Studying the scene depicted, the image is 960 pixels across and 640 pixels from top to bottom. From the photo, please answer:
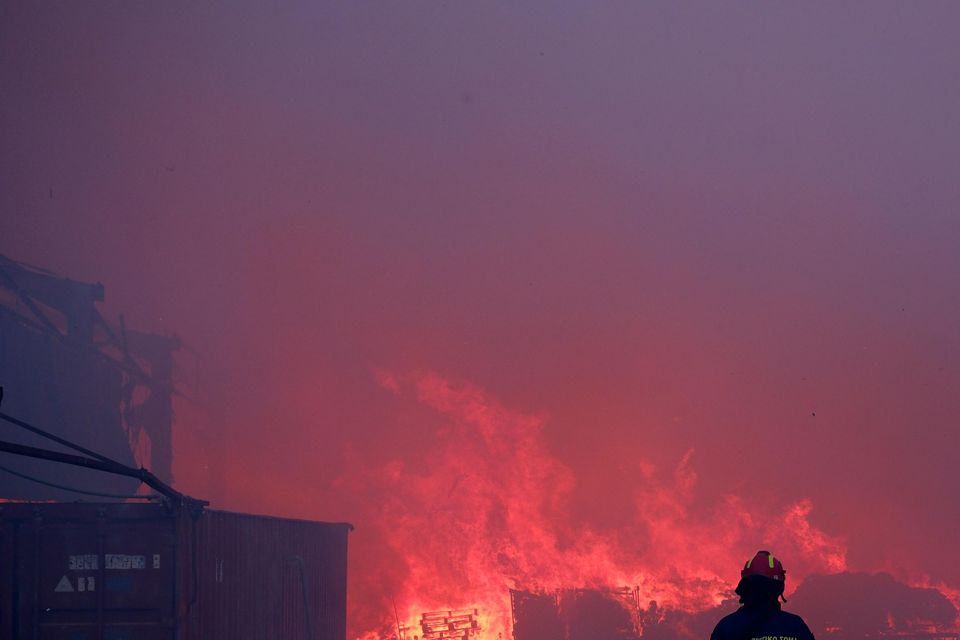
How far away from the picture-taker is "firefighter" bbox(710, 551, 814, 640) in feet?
15.3

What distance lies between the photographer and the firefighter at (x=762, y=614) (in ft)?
15.3

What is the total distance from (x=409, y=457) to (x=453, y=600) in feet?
20.8

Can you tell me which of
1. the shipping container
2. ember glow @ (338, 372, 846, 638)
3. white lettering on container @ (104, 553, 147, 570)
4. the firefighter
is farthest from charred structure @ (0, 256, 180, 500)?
the firefighter

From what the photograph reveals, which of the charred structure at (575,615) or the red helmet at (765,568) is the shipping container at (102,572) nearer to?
the red helmet at (765,568)

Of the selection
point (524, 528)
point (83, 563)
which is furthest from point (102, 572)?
point (524, 528)

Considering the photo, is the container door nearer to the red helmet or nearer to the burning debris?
the red helmet

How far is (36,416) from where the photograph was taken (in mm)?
25047

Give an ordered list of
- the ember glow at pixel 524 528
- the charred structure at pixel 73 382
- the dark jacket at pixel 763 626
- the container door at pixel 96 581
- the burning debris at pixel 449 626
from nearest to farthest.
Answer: the dark jacket at pixel 763 626 → the container door at pixel 96 581 → the charred structure at pixel 73 382 → the burning debris at pixel 449 626 → the ember glow at pixel 524 528

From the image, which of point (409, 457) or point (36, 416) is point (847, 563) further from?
point (36, 416)

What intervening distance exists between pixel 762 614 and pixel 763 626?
0.07 metres

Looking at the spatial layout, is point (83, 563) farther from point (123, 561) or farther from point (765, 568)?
point (765, 568)

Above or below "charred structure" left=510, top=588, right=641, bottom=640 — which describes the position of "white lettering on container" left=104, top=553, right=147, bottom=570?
above

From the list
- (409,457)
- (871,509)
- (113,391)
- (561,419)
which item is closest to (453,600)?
(409,457)

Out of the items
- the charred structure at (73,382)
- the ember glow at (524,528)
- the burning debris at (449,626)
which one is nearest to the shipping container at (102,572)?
the charred structure at (73,382)
